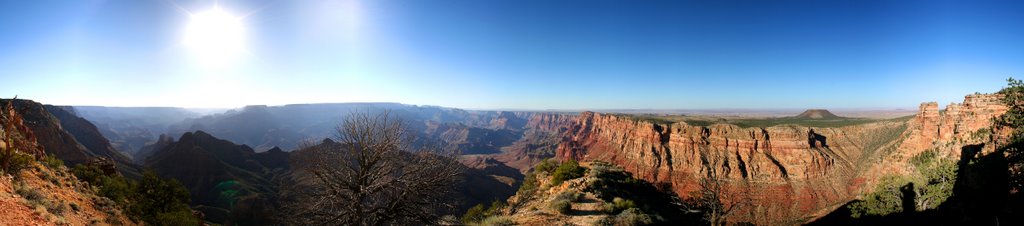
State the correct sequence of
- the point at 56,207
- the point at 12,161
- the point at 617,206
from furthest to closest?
the point at 617,206 < the point at 12,161 < the point at 56,207

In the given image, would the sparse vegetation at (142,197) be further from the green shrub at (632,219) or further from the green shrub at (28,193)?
the green shrub at (632,219)

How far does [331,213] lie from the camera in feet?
40.2

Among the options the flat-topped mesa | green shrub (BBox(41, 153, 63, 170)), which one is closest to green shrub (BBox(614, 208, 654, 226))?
the flat-topped mesa

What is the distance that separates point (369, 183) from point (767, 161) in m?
76.0

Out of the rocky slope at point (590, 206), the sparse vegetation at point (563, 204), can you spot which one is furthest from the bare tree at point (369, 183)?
the sparse vegetation at point (563, 204)

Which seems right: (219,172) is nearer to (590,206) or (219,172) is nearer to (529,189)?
(529,189)

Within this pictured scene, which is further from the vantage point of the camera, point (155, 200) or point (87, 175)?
point (155, 200)

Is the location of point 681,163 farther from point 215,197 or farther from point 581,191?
point 215,197

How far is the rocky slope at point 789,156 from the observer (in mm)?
46031

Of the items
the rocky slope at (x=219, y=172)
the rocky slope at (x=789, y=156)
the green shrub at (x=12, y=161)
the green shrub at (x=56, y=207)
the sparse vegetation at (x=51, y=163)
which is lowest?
the rocky slope at (x=219, y=172)

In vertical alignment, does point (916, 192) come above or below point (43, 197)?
below

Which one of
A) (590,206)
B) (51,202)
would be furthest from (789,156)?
(51,202)

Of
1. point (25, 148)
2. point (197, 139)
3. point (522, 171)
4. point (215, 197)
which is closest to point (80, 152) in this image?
point (197, 139)

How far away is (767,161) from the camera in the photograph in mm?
66312
